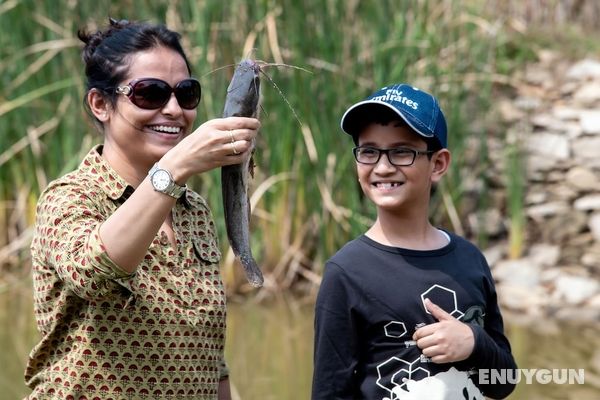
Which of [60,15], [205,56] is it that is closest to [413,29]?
[205,56]

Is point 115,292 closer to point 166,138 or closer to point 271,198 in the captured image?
point 166,138

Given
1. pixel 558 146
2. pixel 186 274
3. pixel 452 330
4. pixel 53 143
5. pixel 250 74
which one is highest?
pixel 250 74

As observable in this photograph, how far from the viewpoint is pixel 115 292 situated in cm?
189

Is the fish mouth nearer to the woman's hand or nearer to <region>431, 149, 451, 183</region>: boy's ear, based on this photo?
the woman's hand

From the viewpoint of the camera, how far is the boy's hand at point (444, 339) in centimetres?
206

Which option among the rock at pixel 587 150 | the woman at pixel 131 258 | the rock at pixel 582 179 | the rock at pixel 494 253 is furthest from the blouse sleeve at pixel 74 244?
the rock at pixel 587 150

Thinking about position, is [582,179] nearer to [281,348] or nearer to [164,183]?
[281,348]

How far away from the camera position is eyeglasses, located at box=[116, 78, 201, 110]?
205cm

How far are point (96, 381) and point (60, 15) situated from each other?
4.33m

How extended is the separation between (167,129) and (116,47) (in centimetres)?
21

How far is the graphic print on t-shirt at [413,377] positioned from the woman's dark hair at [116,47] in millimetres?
719

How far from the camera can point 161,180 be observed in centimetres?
172

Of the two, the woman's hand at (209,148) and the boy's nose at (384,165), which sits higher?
the woman's hand at (209,148)

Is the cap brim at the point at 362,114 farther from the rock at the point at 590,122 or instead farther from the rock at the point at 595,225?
the rock at the point at 590,122
